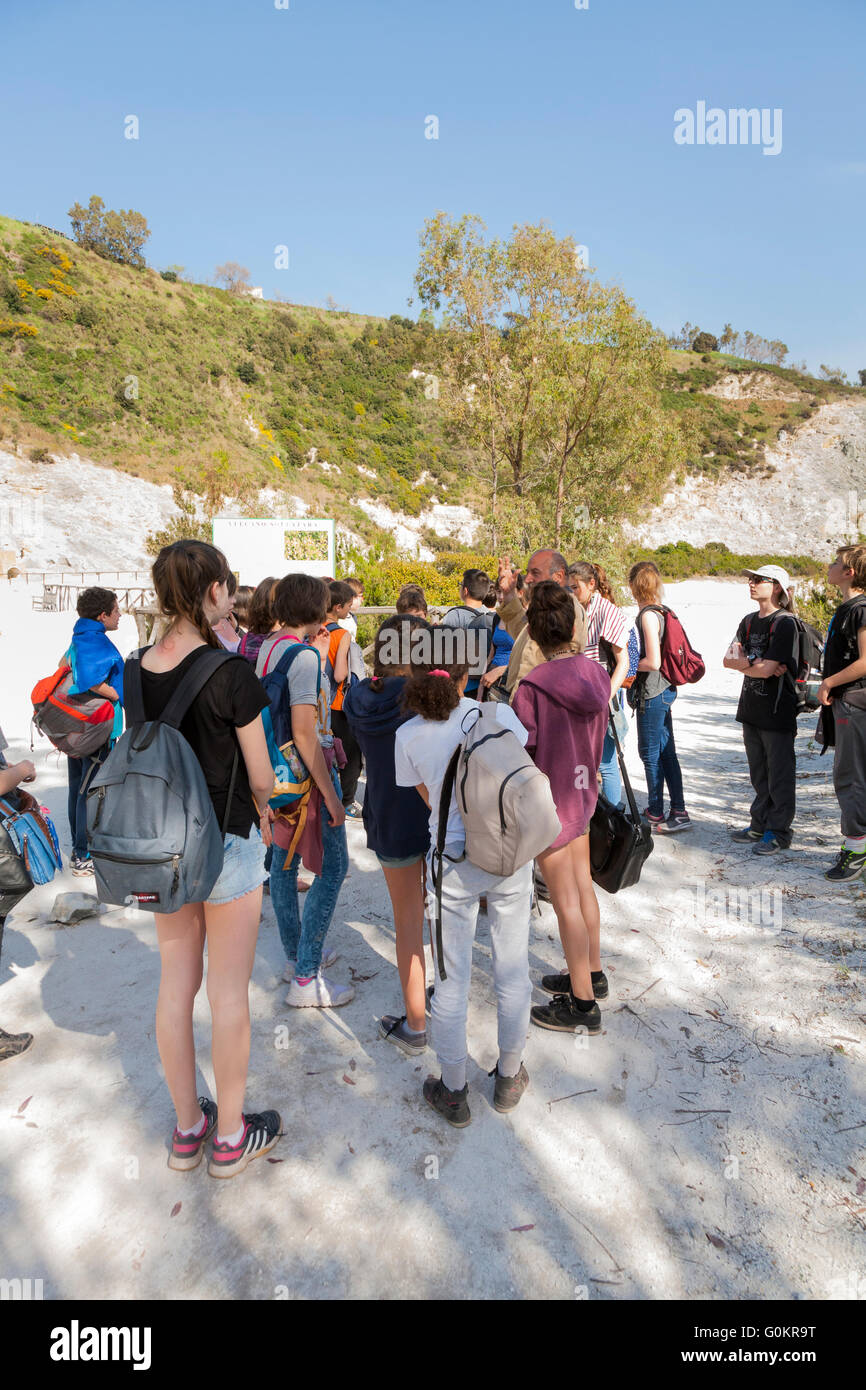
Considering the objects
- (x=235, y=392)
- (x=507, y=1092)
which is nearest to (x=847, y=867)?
(x=507, y=1092)

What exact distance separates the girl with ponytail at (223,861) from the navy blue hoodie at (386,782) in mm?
507

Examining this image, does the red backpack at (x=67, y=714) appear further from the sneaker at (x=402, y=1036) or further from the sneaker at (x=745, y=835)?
the sneaker at (x=745, y=835)

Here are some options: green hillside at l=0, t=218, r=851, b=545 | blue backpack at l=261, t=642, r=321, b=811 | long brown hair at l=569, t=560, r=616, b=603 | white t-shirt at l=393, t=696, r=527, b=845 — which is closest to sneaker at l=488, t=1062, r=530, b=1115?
white t-shirt at l=393, t=696, r=527, b=845

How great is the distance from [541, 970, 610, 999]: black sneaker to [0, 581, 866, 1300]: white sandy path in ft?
0.36

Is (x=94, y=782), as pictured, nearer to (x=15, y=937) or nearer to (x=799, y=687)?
(x=15, y=937)

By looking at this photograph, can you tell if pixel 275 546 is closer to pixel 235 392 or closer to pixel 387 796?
pixel 387 796

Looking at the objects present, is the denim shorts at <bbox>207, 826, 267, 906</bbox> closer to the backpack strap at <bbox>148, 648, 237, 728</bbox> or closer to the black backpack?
the backpack strap at <bbox>148, 648, 237, 728</bbox>

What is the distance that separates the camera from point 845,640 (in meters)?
4.21

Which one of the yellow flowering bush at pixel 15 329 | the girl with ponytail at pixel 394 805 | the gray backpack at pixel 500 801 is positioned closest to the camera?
the gray backpack at pixel 500 801

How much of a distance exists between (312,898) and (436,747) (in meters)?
1.25

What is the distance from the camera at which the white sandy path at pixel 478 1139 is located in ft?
6.84

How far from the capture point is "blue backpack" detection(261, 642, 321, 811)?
9.47 feet

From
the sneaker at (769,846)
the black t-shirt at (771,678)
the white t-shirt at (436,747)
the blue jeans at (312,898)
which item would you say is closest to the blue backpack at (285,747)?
the blue jeans at (312,898)

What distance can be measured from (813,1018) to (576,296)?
1791cm
